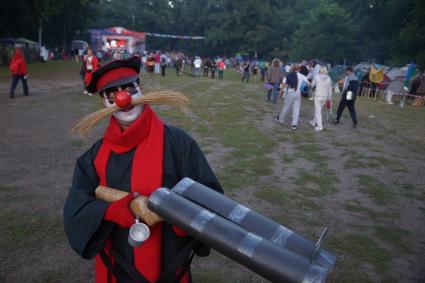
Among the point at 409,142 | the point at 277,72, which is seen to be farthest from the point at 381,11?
the point at 409,142

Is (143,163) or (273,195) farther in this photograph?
(273,195)

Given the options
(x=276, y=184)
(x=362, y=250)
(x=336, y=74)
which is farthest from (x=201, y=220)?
(x=336, y=74)

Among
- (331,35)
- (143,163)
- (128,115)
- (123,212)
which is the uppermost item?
(331,35)

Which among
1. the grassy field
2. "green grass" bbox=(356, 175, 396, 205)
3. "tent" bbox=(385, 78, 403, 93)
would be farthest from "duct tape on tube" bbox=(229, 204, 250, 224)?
"tent" bbox=(385, 78, 403, 93)

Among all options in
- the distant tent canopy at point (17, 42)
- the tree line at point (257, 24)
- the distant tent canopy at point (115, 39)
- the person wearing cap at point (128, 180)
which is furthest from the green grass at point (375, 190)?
the distant tent canopy at point (115, 39)

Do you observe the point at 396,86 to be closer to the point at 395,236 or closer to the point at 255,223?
the point at 395,236

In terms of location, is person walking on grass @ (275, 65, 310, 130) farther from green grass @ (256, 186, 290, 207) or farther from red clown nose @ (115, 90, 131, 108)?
red clown nose @ (115, 90, 131, 108)

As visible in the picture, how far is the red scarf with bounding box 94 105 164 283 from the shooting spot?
2014 millimetres

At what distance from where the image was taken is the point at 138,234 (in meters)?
1.81

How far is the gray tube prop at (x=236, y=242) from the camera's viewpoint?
1356 millimetres

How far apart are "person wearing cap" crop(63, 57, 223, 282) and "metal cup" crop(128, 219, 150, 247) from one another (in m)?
0.16

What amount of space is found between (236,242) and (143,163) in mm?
801

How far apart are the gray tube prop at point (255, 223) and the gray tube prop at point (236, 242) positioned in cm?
7

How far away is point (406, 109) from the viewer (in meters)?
16.8
